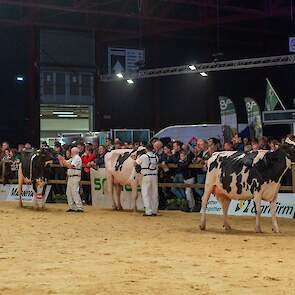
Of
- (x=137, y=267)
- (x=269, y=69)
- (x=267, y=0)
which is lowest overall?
(x=137, y=267)

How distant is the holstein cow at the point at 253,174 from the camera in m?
12.4

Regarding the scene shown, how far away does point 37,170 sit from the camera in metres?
18.3

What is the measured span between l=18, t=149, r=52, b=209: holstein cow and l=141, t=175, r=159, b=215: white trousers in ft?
11.7

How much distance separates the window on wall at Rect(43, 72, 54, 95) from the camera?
34906 mm

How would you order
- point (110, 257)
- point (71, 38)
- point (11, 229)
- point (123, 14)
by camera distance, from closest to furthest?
1. point (110, 257)
2. point (11, 229)
3. point (123, 14)
4. point (71, 38)

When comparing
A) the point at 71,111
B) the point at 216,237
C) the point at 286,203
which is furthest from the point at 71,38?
the point at 216,237

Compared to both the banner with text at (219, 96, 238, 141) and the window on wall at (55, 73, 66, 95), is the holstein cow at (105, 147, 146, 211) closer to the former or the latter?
the banner with text at (219, 96, 238, 141)

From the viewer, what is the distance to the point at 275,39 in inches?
1580

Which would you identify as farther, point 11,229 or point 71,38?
point 71,38

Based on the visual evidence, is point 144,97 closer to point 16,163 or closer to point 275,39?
point 275,39

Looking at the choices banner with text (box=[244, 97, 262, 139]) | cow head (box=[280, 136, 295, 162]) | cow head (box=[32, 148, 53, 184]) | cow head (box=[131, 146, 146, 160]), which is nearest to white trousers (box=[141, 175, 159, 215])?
cow head (box=[131, 146, 146, 160])

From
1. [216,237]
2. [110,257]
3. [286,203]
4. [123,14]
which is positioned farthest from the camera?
[123,14]

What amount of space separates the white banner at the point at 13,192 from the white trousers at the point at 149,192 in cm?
570

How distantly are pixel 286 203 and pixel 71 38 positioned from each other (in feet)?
76.4
